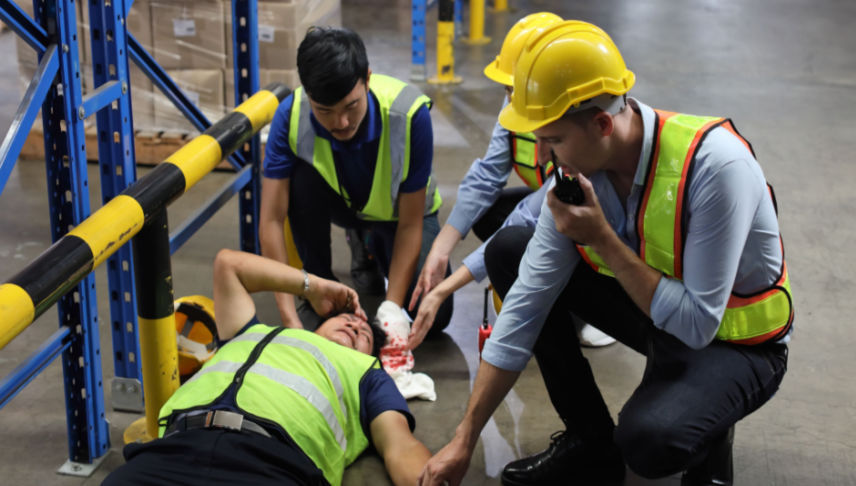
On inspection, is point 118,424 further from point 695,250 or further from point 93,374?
point 695,250

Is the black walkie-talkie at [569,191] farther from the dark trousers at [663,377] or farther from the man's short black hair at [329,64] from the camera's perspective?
the man's short black hair at [329,64]

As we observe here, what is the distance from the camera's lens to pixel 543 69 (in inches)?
78.5

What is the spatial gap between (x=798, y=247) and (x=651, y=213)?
254cm

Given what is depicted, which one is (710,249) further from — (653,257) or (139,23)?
(139,23)

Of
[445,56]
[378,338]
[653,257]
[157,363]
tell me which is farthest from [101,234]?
[445,56]

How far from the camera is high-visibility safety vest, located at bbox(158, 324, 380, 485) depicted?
240cm

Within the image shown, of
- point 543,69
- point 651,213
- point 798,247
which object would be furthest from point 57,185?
point 798,247

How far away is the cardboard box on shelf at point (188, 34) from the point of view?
4.95 m

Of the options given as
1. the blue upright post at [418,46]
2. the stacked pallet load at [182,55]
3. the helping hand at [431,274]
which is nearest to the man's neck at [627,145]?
the helping hand at [431,274]

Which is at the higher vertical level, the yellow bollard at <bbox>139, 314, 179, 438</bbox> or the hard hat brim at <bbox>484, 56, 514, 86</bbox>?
the hard hat brim at <bbox>484, 56, 514, 86</bbox>

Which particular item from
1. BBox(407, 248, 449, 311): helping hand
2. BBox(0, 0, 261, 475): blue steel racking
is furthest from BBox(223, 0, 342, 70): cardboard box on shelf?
BBox(407, 248, 449, 311): helping hand

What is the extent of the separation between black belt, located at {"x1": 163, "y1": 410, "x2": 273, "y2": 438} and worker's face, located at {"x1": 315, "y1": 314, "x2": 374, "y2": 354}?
57cm

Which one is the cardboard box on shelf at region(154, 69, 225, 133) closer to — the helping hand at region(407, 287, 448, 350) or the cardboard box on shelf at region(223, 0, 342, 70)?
the cardboard box on shelf at region(223, 0, 342, 70)

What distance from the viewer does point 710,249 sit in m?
1.95
